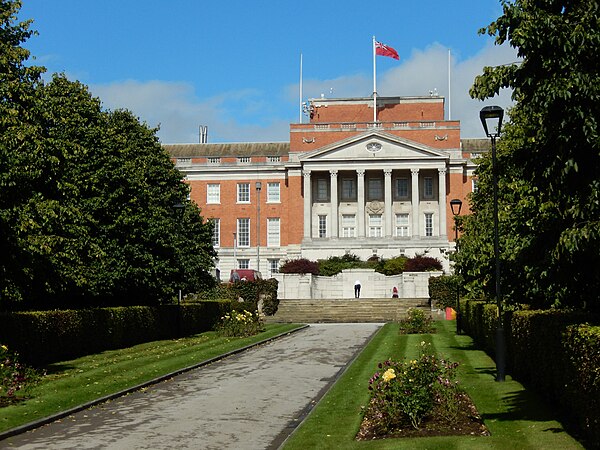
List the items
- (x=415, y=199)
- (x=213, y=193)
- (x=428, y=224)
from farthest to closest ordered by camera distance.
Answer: (x=213, y=193) → (x=428, y=224) → (x=415, y=199)

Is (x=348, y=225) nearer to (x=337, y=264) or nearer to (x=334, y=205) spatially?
(x=334, y=205)

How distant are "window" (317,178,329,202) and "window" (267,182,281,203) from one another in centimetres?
507

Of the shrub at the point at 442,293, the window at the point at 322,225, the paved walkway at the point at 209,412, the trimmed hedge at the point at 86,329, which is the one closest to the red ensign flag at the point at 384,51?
the window at the point at 322,225

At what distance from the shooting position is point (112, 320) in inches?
1170

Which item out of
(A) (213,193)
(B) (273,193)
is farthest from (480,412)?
(A) (213,193)

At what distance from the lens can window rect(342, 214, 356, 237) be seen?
88312mm

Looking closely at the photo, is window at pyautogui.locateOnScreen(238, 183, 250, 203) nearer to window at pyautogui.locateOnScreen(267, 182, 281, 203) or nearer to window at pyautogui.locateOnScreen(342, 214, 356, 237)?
window at pyautogui.locateOnScreen(267, 182, 281, 203)

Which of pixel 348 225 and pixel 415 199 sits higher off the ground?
pixel 415 199

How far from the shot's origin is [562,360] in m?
12.3

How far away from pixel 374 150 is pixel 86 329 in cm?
6154

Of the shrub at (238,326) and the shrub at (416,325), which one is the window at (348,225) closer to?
the shrub at (416,325)

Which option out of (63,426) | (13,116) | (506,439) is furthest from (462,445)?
(13,116)

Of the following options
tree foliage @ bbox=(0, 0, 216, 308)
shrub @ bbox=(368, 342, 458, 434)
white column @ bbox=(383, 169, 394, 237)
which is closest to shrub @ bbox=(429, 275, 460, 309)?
tree foliage @ bbox=(0, 0, 216, 308)

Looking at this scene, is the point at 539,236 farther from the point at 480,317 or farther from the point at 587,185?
the point at 480,317
